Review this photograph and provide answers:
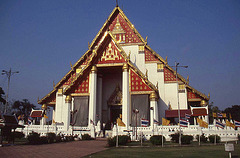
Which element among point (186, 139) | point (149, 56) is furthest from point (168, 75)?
point (186, 139)

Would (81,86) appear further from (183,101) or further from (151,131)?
(183,101)

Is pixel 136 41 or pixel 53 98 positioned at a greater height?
pixel 136 41

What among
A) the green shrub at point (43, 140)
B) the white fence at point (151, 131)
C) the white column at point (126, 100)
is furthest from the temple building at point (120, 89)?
the green shrub at point (43, 140)

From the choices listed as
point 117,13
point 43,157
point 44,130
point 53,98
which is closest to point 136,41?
point 117,13

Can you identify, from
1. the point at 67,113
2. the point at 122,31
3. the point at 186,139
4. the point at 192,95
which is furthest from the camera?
the point at 122,31

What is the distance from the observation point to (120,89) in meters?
27.2

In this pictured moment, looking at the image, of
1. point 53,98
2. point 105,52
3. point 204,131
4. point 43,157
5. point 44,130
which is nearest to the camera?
point 43,157

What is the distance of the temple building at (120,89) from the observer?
23562mm

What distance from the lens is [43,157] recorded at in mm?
9898

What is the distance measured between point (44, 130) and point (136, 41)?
15314 millimetres

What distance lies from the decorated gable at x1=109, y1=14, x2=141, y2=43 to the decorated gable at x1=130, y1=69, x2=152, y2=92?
6496mm

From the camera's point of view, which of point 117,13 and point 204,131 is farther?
→ point 117,13

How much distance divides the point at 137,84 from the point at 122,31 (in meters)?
9.00

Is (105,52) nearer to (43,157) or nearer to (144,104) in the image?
(144,104)
